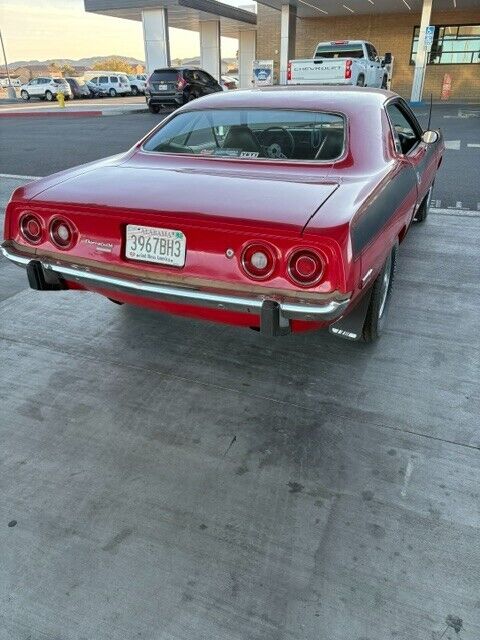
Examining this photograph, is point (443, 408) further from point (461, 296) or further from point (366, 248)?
point (461, 296)

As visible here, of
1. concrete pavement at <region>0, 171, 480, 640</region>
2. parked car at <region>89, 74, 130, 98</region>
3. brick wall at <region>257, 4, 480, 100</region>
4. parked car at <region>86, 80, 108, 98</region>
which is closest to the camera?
concrete pavement at <region>0, 171, 480, 640</region>

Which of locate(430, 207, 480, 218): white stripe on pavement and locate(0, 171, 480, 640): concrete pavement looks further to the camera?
locate(430, 207, 480, 218): white stripe on pavement

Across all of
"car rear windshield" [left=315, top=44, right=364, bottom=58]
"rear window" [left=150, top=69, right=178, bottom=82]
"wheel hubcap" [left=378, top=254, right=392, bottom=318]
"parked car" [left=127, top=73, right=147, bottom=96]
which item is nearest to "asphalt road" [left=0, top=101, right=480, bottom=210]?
"rear window" [left=150, top=69, right=178, bottom=82]

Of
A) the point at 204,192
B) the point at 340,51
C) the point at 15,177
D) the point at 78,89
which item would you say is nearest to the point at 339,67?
the point at 340,51

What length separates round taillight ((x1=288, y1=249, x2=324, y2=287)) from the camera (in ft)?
7.32

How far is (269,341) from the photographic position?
3.41 meters

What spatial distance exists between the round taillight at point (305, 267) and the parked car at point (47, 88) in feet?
117

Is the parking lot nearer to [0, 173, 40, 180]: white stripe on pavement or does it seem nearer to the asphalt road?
the asphalt road

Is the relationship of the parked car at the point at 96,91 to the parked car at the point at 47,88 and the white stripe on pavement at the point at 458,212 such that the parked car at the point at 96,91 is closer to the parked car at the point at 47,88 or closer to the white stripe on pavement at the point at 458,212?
the parked car at the point at 47,88

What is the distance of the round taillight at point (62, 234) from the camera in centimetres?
268

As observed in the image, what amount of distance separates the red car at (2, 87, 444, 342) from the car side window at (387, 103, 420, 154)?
0.44 meters

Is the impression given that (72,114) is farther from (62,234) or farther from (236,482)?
(236,482)

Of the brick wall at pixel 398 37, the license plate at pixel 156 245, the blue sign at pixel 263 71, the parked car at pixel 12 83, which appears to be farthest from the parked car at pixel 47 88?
the license plate at pixel 156 245

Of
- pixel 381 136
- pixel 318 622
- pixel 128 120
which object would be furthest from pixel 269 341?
pixel 128 120
